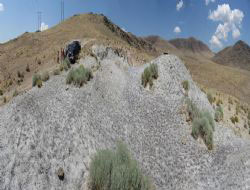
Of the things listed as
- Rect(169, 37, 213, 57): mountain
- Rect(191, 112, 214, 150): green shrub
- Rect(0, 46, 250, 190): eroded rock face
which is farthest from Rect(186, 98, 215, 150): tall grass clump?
Rect(169, 37, 213, 57): mountain

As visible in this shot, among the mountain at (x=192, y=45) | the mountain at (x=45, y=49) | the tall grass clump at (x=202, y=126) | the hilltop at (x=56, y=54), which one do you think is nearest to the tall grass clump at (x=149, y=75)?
the tall grass clump at (x=202, y=126)

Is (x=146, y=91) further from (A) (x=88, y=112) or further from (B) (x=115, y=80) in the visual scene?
(A) (x=88, y=112)

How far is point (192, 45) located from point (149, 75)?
171040mm

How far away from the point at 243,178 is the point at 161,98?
20.6 feet

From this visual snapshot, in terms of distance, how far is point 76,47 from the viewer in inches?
840

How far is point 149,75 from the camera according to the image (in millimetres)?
16438

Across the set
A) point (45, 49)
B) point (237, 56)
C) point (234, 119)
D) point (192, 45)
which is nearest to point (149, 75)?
point (234, 119)

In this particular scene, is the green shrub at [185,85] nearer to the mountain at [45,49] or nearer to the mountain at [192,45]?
the mountain at [45,49]

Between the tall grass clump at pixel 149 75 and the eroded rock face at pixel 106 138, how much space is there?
0.41 m

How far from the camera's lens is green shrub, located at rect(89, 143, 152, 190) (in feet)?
30.1

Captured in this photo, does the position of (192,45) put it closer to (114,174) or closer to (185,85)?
(185,85)

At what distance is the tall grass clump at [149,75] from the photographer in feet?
53.0

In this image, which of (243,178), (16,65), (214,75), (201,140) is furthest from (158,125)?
(214,75)

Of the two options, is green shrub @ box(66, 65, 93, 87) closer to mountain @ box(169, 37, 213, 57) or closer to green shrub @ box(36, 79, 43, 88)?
green shrub @ box(36, 79, 43, 88)
